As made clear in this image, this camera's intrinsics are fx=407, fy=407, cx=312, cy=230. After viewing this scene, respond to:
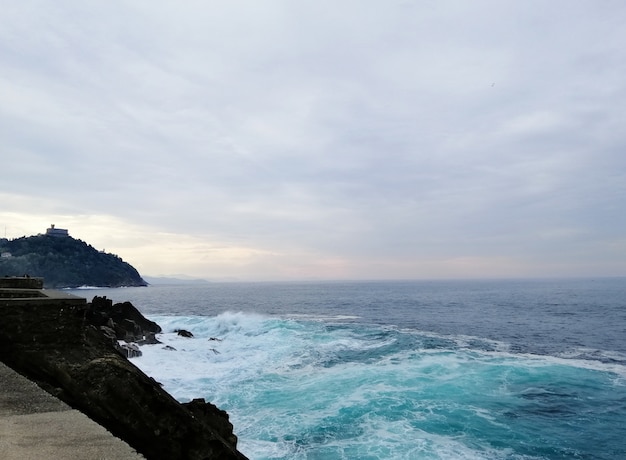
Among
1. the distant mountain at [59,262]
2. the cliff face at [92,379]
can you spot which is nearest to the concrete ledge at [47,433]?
the cliff face at [92,379]

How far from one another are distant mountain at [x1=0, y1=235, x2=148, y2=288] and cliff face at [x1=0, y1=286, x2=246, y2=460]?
15705 cm

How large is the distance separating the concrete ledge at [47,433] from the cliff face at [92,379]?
4.69 ft

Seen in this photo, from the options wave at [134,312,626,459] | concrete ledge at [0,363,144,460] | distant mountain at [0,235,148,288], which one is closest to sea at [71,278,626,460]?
wave at [134,312,626,459]

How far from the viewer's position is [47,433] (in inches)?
130

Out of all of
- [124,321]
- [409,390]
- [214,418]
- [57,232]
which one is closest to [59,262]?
[57,232]

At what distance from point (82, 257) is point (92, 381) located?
18917cm

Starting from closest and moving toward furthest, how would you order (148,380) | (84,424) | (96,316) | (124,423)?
(84,424), (124,423), (148,380), (96,316)

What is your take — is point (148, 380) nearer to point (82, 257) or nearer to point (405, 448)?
point (405, 448)

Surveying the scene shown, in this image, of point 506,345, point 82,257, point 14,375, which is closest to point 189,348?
point 506,345

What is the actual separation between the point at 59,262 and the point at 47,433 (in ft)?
598

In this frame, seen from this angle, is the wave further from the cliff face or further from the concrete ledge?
the concrete ledge

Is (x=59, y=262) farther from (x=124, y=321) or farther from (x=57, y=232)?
(x=124, y=321)

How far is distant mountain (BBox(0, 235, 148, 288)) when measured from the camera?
14625 centimetres

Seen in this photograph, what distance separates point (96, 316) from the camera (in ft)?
85.0
